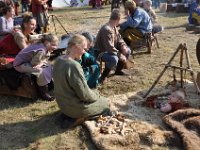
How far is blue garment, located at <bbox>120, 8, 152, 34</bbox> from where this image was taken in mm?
8164

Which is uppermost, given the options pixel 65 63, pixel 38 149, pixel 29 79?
pixel 65 63

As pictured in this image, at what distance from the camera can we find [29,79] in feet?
19.6

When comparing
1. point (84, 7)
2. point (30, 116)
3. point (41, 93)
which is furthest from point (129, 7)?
point (84, 7)

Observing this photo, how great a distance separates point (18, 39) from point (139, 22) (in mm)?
3101

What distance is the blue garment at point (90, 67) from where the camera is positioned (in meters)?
6.28

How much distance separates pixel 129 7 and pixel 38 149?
177 inches

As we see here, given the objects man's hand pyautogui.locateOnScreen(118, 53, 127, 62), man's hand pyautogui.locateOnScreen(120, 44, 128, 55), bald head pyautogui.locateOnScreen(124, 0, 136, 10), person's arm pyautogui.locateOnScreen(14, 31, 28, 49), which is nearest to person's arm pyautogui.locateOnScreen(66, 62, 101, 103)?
person's arm pyautogui.locateOnScreen(14, 31, 28, 49)

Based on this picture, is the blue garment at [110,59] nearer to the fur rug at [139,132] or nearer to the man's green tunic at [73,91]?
the fur rug at [139,132]

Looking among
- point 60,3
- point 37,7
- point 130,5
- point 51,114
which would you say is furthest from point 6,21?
point 60,3

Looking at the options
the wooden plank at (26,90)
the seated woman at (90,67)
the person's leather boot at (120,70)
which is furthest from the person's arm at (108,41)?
the wooden plank at (26,90)

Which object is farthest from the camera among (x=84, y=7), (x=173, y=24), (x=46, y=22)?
(x=84, y=7)

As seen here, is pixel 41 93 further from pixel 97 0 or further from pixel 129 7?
pixel 97 0

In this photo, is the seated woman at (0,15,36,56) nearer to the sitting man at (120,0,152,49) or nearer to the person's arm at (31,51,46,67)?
the person's arm at (31,51,46,67)

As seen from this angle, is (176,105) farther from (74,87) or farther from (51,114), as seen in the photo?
(51,114)
